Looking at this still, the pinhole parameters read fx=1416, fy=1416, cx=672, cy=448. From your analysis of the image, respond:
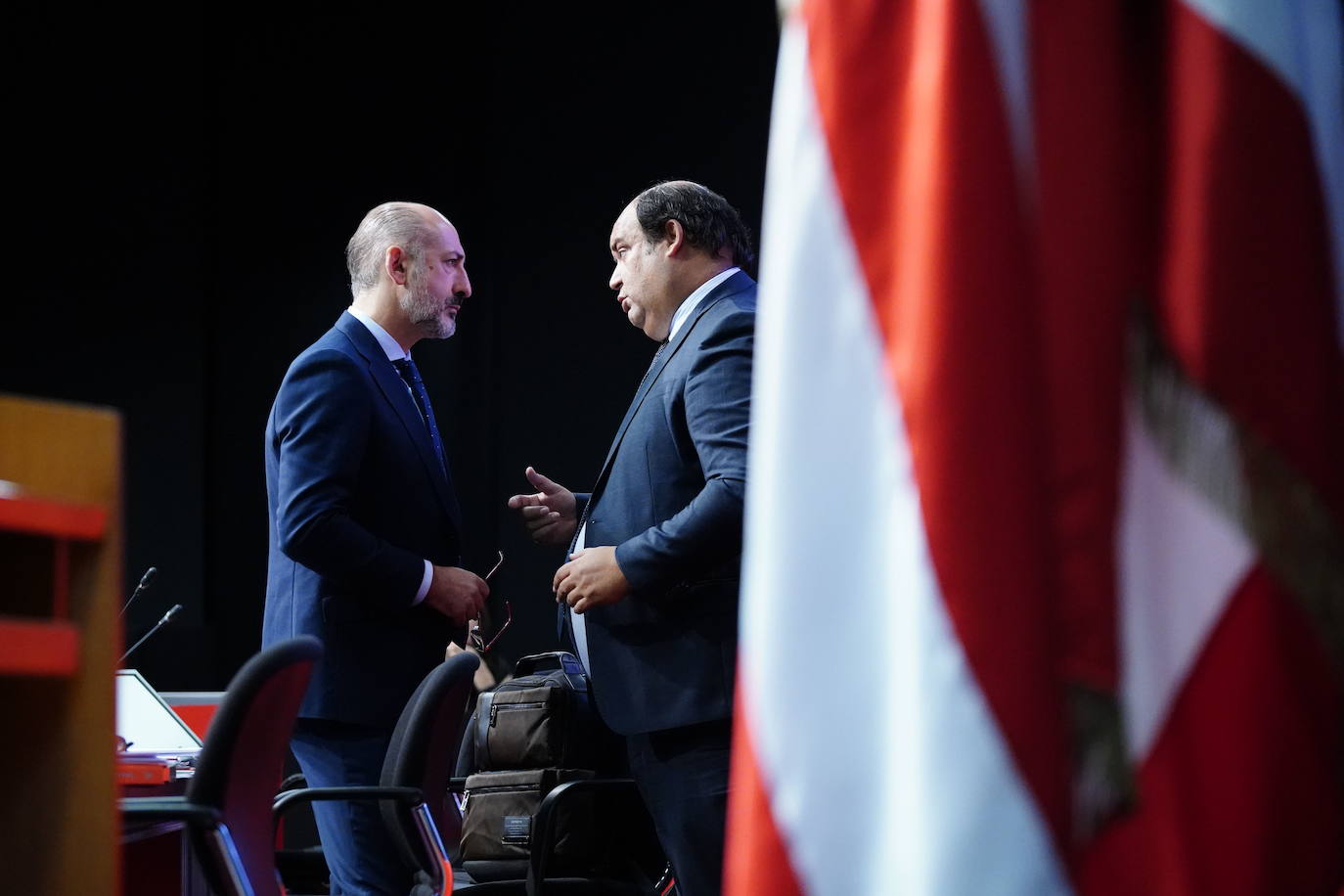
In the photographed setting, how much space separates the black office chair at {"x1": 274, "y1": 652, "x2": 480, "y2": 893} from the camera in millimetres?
2576

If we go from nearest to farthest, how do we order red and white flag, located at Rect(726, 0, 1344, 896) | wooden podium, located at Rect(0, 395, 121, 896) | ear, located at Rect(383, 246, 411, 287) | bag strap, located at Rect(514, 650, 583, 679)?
red and white flag, located at Rect(726, 0, 1344, 896) < wooden podium, located at Rect(0, 395, 121, 896) < ear, located at Rect(383, 246, 411, 287) < bag strap, located at Rect(514, 650, 583, 679)

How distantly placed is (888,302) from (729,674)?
1491 millimetres

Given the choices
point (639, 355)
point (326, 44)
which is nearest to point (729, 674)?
point (639, 355)

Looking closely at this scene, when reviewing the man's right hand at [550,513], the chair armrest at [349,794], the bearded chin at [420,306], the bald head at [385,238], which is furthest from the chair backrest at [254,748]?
the bald head at [385,238]

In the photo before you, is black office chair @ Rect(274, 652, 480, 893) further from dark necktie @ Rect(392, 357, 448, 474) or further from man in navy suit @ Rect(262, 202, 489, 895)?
dark necktie @ Rect(392, 357, 448, 474)

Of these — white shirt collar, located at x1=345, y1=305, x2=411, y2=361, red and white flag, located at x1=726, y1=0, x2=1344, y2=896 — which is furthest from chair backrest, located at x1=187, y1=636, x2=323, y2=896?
red and white flag, located at x1=726, y1=0, x2=1344, y2=896

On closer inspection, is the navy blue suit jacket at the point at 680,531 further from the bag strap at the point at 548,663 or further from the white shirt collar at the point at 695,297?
the bag strap at the point at 548,663

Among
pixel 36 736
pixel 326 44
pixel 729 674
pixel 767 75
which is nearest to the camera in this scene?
pixel 36 736

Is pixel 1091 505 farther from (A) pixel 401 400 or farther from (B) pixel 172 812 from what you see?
(A) pixel 401 400

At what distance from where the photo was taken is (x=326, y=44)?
6.47 meters

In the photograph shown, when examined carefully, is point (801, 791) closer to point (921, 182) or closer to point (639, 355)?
point (921, 182)

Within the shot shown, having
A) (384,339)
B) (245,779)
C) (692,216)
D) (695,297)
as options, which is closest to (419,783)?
(245,779)

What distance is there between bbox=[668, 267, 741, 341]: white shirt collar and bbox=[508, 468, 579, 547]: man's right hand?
504mm

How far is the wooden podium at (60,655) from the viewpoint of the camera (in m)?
0.83
